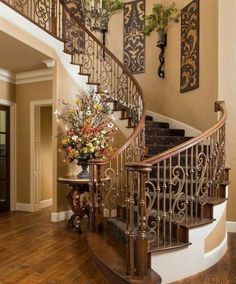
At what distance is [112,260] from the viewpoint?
281cm

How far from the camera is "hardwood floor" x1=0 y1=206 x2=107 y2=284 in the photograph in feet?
9.39

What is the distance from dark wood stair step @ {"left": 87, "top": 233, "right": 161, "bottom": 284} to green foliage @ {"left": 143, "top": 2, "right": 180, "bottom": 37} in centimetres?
478

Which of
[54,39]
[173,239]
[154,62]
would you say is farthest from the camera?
[154,62]

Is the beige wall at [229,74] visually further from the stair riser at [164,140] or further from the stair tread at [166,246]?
the stair tread at [166,246]

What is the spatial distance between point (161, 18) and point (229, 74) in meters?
2.61

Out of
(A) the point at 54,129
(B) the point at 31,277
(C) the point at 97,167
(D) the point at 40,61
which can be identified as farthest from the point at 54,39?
(B) the point at 31,277

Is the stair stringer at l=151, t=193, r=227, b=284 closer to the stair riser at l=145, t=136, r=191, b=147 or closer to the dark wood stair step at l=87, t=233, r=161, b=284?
the dark wood stair step at l=87, t=233, r=161, b=284

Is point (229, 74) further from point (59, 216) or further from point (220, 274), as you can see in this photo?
point (59, 216)

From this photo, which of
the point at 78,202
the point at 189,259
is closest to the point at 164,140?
the point at 78,202

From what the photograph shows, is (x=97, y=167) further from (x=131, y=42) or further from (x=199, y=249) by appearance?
(x=131, y=42)

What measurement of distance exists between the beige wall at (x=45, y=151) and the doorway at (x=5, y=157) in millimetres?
699

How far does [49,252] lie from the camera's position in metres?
3.54

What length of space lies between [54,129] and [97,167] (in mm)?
1655

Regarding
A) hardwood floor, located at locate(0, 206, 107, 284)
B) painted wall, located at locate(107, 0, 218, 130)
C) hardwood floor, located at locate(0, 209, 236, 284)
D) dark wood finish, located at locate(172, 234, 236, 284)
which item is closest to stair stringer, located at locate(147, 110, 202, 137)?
painted wall, located at locate(107, 0, 218, 130)
